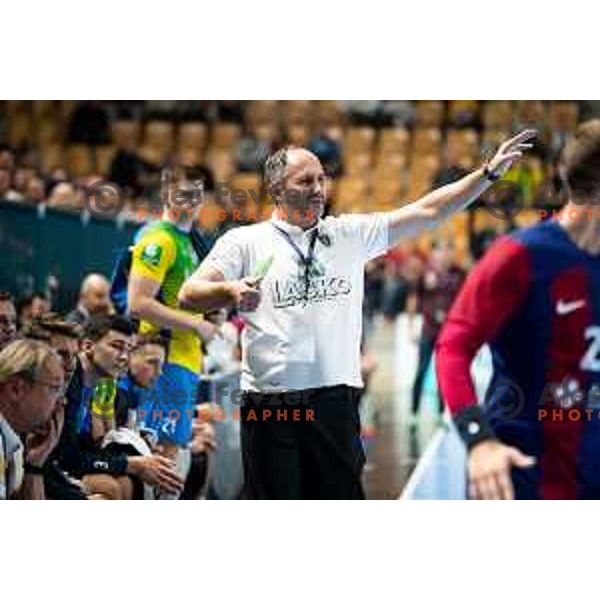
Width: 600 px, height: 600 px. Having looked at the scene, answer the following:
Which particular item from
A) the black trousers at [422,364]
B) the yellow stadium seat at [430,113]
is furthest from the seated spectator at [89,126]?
the black trousers at [422,364]

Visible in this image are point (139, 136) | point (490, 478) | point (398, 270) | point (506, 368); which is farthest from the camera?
point (398, 270)

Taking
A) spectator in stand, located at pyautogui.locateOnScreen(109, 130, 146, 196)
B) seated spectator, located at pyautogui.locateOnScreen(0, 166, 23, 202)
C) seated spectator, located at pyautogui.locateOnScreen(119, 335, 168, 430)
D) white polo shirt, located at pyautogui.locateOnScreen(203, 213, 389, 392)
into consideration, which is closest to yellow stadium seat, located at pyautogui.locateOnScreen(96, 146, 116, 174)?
spectator in stand, located at pyautogui.locateOnScreen(109, 130, 146, 196)

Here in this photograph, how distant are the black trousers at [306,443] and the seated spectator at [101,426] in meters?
0.61

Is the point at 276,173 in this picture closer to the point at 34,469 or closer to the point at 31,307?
the point at 31,307

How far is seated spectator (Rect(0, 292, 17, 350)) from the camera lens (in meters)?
4.99

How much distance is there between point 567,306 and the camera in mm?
3545

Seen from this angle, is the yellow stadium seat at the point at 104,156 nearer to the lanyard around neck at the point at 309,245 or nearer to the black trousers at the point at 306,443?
the lanyard around neck at the point at 309,245

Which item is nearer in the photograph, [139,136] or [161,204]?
[161,204]

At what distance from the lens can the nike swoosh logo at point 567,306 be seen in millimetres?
3520

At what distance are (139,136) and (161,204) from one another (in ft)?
2.14

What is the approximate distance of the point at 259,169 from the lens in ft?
16.3
